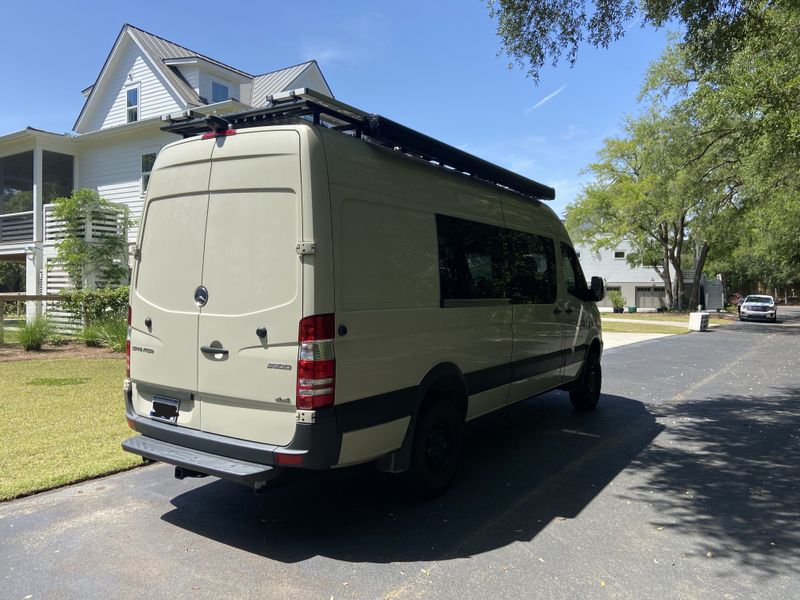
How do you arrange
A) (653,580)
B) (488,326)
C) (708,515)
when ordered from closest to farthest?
(653,580) < (708,515) < (488,326)

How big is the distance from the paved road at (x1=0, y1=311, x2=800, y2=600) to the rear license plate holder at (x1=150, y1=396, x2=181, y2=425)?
2.35ft

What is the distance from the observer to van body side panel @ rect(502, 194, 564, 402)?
5929mm

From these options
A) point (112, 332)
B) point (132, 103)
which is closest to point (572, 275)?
point (112, 332)

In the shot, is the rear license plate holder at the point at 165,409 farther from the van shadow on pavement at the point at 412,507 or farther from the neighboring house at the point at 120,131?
the neighboring house at the point at 120,131

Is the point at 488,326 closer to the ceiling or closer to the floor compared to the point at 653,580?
closer to the ceiling

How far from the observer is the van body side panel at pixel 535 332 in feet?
19.5

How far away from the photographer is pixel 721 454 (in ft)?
19.9

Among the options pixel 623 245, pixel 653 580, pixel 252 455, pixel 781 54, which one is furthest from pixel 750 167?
pixel 623 245

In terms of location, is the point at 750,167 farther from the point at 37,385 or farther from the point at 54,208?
the point at 54,208

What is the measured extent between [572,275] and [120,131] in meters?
16.6

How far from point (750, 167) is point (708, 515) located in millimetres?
12116

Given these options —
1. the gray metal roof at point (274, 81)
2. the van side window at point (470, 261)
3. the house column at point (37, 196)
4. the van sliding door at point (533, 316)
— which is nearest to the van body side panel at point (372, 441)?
the van side window at point (470, 261)

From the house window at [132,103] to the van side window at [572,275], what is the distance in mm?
17745

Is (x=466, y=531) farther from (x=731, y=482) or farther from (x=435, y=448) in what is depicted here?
(x=731, y=482)
